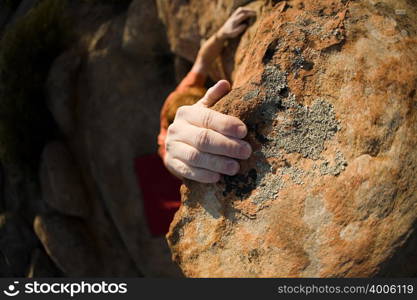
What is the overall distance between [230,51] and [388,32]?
119 cm

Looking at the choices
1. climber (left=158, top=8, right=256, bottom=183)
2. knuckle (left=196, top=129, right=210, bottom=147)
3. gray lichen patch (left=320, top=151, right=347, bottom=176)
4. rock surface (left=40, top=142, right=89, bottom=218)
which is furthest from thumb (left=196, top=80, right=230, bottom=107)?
rock surface (left=40, top=142, right=89, bottom=218)

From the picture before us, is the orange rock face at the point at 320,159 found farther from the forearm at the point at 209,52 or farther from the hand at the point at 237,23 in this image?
the forearm at the point at 209,52

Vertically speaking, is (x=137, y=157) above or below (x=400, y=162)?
below

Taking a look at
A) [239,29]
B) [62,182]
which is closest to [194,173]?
[239,29]

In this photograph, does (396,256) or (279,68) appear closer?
(396,256)

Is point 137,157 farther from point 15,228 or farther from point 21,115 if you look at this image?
point 15,228

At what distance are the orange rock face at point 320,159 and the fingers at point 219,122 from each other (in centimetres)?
6

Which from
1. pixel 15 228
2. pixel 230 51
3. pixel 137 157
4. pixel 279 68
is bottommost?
pixel 15 228

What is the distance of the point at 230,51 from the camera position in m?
2.68

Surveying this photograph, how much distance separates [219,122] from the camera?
168 cm

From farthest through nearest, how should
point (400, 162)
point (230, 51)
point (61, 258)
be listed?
point (61, 258)
point (230, 51)
point (400, 162)

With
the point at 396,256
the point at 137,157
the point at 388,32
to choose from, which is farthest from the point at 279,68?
the point at 137,157

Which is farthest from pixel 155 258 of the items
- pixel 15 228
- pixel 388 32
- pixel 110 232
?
pixel 388 32

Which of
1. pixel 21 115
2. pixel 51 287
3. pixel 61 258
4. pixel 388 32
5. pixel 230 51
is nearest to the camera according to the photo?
pixel 388 32
